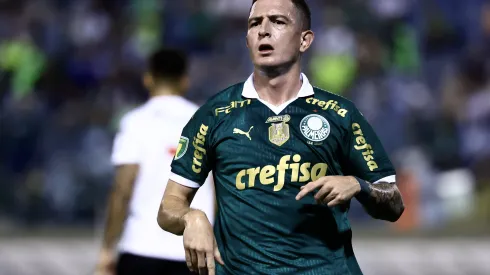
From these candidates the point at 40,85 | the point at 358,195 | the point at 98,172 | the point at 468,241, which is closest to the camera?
the point at 358,195

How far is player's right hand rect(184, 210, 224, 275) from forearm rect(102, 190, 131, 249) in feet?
7.28

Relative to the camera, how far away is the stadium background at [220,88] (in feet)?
37.2

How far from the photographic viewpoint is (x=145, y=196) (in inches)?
235

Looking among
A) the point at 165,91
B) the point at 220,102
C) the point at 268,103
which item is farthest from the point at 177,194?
the point at 165,91

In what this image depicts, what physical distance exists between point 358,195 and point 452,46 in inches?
382

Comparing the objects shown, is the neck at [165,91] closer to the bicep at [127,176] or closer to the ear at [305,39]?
the bicep at [127,176]

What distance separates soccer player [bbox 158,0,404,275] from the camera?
13.1 ft

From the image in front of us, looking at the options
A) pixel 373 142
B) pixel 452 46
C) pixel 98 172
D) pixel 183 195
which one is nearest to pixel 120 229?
pixel 183 195

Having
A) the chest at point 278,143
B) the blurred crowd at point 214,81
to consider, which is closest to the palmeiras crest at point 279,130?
the chest at point 278,143

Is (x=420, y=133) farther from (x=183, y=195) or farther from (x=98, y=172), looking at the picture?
(x=183, y=195)

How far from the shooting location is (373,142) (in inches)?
161

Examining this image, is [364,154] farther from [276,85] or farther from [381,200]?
[276,85]

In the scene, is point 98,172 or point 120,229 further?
point 98,172

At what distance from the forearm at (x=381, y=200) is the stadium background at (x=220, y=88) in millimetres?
6870
